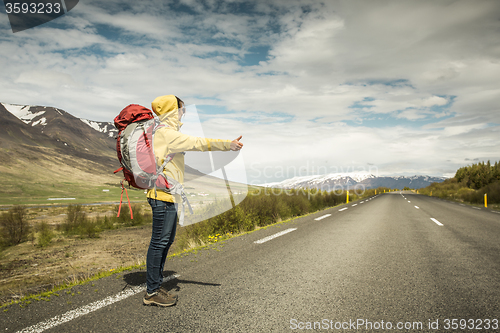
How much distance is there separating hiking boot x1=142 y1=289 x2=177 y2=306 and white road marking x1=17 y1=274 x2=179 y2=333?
358 mm

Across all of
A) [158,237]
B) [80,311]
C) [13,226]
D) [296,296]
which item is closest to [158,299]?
[158,237]

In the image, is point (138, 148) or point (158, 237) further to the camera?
point (158, 237)

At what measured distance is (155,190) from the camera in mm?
2754

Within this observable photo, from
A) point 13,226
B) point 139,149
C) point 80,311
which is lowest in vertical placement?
point 13,226

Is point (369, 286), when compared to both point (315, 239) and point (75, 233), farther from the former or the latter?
point (75, 233)

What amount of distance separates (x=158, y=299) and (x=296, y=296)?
150 centimetres

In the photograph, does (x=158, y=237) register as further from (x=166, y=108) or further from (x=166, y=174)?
(x=166, y=108)

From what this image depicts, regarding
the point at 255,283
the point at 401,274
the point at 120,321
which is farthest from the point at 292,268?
the point at 120,321

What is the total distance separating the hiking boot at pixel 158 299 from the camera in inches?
108

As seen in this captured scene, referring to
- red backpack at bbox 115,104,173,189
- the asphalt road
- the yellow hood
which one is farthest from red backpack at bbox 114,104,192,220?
the asphalt road

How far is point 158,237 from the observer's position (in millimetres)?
2842

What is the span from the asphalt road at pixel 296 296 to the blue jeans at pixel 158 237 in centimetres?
30

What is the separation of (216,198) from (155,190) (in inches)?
243

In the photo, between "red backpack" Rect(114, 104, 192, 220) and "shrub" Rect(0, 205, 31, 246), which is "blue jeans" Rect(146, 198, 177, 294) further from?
"shrub" Rect(0, 205, 31, 246)
